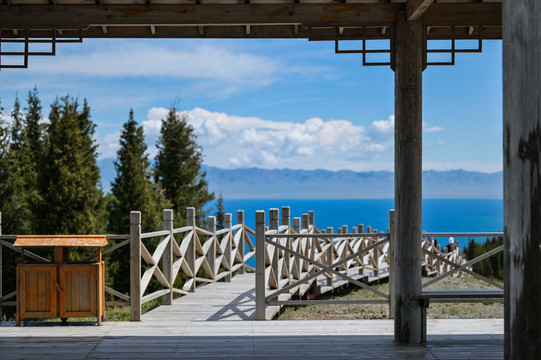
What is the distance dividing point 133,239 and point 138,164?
62.4 feet

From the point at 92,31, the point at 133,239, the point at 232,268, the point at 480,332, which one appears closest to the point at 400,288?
the point at 480,332

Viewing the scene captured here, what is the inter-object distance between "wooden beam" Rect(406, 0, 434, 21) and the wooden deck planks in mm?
3028

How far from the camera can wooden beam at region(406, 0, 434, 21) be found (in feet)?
17.8

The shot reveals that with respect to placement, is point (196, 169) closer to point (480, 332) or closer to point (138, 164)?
point (138, 164)

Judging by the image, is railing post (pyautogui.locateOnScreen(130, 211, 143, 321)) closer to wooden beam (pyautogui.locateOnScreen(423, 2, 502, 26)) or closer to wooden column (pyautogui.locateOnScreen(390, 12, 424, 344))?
wooden column (pyautogui.locateOnScreen(390, 12, 424, 344))

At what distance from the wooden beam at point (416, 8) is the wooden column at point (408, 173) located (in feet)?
0.29

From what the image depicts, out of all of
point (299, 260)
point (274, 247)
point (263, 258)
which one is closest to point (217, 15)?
point (263, 258)

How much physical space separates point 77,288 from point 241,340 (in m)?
2.04

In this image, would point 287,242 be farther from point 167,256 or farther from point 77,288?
point 77,288

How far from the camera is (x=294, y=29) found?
679 centimetres

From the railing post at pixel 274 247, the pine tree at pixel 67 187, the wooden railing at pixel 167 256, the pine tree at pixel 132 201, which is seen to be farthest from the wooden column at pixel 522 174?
the pine tree at pixel 132 201

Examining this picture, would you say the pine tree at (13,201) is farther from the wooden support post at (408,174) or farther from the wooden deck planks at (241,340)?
the wooden support post at (408,174)

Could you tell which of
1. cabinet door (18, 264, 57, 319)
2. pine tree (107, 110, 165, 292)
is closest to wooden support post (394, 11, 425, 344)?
cabinet door (18, 264, 57, 319)

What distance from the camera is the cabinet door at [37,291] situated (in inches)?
279
